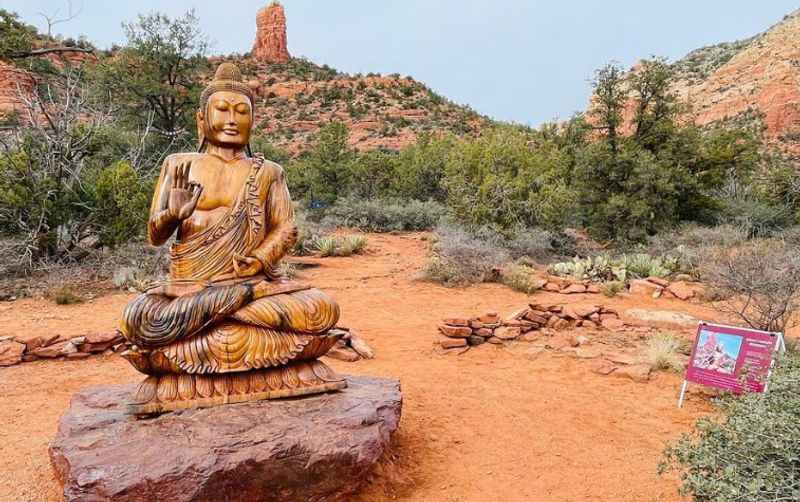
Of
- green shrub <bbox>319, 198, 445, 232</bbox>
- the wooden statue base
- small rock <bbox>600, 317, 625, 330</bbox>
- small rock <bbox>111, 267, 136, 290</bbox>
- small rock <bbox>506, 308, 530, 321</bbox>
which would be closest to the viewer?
the wooden statue base

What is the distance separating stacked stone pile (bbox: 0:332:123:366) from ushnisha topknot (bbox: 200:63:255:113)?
3.58 metres

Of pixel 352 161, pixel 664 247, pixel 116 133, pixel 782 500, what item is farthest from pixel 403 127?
pixel 782 500

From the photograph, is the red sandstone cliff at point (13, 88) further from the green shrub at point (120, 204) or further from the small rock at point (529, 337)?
the small rock at point (529, 337)

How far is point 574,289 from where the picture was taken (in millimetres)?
9555

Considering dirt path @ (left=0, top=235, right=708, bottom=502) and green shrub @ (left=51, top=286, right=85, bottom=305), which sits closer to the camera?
dirt path @ (left=0, top=235, right=708, bottom=502)

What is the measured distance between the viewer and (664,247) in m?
12.3

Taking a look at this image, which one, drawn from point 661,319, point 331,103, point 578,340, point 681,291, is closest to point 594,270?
point 681,291

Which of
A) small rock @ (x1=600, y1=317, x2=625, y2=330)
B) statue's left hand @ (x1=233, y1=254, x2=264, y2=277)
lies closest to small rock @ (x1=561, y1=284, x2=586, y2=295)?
small rock @ (x1=600, y1=317, x2=625, y2=330)

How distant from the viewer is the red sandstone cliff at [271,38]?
4738 cm

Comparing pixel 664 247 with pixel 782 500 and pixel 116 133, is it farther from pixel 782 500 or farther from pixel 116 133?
pixel 116 133

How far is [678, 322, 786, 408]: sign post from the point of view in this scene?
4449 millimetres

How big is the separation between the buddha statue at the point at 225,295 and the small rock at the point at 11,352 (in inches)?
128

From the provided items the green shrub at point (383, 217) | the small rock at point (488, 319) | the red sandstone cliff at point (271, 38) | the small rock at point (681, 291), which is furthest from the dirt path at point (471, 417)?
the red sandstone cliff at point (271, 38)

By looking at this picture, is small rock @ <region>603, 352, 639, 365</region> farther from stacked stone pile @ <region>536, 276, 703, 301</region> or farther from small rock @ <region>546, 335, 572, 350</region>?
stacked stone pile @ <region>536, 276, 703, 301</region>
